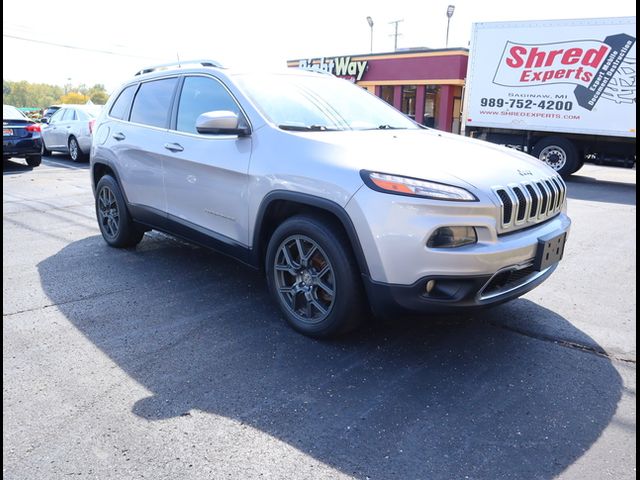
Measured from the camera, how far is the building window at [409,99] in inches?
1065

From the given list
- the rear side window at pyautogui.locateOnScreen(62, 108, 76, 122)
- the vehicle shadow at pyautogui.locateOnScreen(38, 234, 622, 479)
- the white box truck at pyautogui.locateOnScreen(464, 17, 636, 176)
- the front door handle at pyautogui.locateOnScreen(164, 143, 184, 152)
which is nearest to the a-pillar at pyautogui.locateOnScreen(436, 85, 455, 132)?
the white box truck at pyautogui.locateOnScreen(464, 17, 636, 176)

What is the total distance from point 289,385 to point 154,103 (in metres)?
3.12

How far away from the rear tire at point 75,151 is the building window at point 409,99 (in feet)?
56.2

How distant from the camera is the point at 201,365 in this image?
3213mm

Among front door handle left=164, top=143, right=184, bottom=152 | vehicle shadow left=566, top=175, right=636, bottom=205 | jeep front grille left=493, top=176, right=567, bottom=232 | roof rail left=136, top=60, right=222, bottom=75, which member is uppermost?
roof rail left=136, top=60, right=222, bottom=75

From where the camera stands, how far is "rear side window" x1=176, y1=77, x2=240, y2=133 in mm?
4096

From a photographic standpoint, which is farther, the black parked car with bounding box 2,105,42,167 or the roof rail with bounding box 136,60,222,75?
the black parked car with bounding box 2,105,42,167

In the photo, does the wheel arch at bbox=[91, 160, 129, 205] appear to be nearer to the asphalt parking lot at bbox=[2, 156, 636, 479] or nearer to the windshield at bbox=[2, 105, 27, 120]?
the asphalt parking lot at bbox=[2, 156, 636, 479]

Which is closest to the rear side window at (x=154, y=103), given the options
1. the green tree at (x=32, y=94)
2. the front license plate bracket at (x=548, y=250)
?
the front license plate bracket at (x=548, y=250)

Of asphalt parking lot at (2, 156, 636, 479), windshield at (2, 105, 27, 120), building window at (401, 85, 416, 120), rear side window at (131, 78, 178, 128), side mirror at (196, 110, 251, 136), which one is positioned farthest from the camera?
building window at (401, 85, 416, 120)

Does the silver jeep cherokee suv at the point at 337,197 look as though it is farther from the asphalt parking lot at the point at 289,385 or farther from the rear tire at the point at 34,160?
the rear tire at the point at 34,160

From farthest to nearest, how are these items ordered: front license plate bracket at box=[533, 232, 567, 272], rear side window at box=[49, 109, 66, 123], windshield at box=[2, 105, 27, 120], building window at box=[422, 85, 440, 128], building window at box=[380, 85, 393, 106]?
building window at box=[380, 85, 393, 106] → building window at box=[422, 85, 440, 128] → rear side window at box=[49, 109, 66, 123] → windshield at box=[2, 105, 27, 120] → front license plate bracket at box=[533, 232, 567, 272]

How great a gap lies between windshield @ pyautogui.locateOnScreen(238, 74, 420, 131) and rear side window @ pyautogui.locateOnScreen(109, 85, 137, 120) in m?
1.80

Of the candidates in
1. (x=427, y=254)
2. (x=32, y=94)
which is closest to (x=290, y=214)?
(x=427, y=254)
